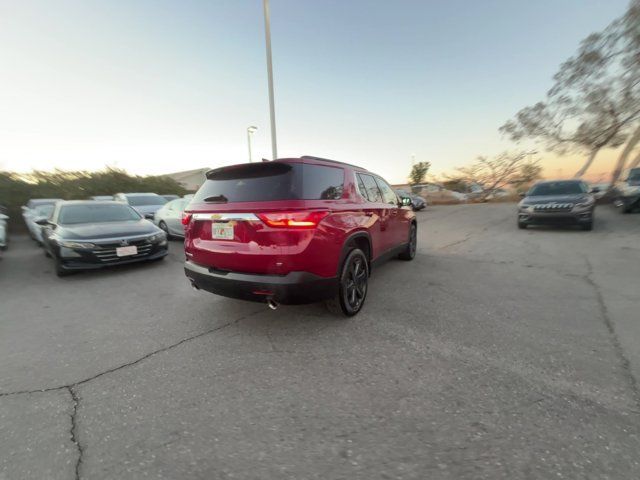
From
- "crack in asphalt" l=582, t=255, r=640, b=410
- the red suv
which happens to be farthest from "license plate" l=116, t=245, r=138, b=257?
"crack in asphalt" l=582, t=255, r=640, b=410

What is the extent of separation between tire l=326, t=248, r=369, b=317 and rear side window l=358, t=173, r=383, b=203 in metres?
0.97

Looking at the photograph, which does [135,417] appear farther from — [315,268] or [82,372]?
[315,268]

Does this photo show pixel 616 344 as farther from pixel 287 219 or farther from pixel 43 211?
pixel 43 211

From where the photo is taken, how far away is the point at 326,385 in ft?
7.80

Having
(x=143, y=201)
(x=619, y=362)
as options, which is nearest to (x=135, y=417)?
(x=619, y=362)

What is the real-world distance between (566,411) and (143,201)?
1332 cm

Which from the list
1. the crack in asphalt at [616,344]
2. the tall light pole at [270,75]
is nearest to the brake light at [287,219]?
the crack in asphalt at [616,344]

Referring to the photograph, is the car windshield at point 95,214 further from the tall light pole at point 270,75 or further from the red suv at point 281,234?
A: the tall light pole at point 270,75

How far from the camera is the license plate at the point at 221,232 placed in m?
3.11

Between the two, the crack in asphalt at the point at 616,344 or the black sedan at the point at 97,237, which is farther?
the black sedan at the point at 97,237

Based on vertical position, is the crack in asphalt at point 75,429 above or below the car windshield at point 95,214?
below

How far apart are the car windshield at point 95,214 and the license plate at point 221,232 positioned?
438 centimetres

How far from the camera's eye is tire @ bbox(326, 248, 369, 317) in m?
3.40

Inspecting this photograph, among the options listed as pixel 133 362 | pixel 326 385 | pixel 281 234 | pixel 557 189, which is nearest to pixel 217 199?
pixel 281 234
